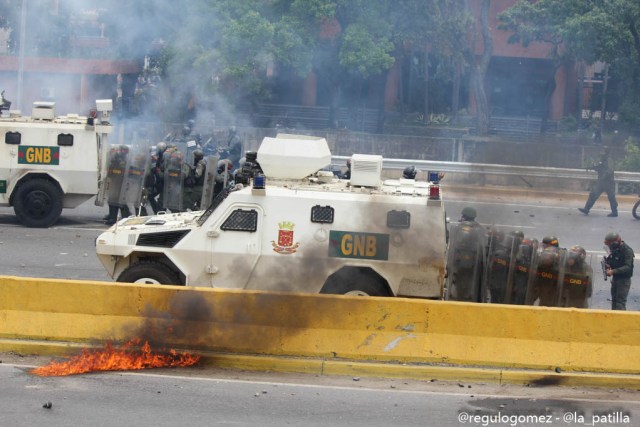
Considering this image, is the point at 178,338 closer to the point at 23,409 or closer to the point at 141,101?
the point at 23,409

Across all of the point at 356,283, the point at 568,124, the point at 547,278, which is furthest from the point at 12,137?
the point at 568,124

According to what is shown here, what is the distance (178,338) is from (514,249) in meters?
3.80

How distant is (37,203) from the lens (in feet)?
55.8

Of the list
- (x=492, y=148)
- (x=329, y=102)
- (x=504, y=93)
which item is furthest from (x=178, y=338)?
(x=504, y=93)

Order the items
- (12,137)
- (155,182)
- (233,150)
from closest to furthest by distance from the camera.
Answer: (12,137) → (155,182) → (233,150)

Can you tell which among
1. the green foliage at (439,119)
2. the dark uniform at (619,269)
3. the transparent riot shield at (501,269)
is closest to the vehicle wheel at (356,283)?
the transparent riot shield at (501,269)

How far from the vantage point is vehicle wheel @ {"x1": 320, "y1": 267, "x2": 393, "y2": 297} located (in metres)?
10.8

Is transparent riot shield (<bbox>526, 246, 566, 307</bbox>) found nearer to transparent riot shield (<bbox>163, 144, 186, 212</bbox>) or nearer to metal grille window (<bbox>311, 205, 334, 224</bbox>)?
metal grille window (<bbox>311, 205, 334, 224</bbox>)

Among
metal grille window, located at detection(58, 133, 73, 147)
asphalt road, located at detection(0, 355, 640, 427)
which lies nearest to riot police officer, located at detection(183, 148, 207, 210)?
metal grille window, located at detection(58, 133, 73, 147)

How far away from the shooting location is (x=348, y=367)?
961 cm

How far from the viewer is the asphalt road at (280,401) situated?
829 centimetres

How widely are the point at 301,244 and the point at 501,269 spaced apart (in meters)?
2.21

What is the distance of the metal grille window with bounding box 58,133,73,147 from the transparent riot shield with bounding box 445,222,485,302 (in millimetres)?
8265

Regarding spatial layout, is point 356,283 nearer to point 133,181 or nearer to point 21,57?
point 133,181
